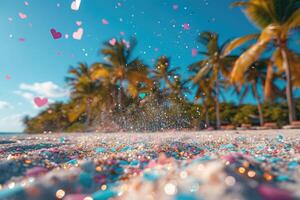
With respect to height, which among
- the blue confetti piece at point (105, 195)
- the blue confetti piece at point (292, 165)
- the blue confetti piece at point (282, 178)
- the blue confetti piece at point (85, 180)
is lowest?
the blue confetti piece at point (105, 195)

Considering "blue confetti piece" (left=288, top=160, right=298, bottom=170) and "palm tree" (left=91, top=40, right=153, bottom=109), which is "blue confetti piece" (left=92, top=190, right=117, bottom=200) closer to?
"blue confetti piece" (left=288, top=160, right=298, bottom=170)

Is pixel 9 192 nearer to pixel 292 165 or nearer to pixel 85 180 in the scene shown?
pixel 85 180

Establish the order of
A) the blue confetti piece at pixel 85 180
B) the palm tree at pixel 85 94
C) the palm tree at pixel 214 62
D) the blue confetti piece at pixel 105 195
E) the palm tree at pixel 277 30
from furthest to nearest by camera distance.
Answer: the palm tree at pixel 85 94 → the palm tree at pixel 214 62 → the palm tree at pixel 277 30 → the blue confetti piece at pixel 85 180 → the blue confetti piece at pixel 105 195

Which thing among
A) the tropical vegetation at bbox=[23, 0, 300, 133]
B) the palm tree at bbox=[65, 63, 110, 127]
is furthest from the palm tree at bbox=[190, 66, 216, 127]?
the palm tree at bbox=[65, 63, 110, 127]

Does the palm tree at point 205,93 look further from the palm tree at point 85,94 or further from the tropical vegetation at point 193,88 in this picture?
the palm tree at point 85,94

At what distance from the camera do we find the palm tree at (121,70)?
22250mm

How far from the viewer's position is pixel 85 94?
82.9ft

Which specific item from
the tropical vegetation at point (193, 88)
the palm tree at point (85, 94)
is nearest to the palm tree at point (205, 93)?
the tropical vegetation at point (193, 88)

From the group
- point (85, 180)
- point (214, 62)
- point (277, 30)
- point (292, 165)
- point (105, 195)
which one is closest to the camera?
point (105, 195)

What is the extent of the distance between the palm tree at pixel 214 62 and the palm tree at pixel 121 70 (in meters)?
3.88

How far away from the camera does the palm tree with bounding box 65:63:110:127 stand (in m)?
24.4

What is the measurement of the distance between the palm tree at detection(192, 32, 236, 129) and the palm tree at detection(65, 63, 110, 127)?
7445 millimetres

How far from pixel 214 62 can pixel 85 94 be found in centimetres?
1041

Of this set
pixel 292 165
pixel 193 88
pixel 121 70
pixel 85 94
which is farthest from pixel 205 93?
pixel 292 165
